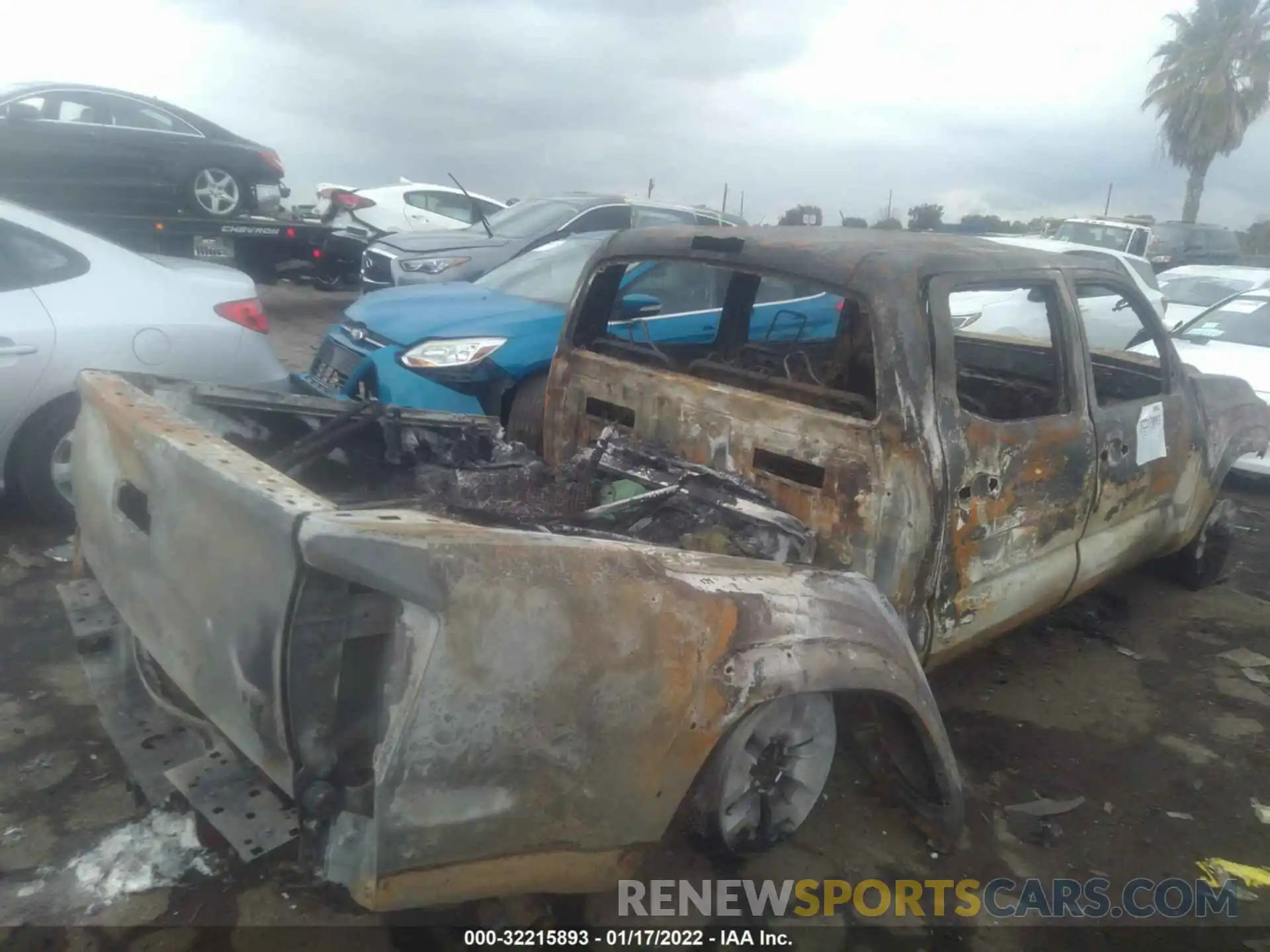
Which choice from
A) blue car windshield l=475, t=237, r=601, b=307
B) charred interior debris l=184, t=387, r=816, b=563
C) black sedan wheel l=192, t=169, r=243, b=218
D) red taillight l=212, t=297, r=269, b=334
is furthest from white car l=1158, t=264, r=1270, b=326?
black sedan wheel l=192, t=169, r=243, b=218

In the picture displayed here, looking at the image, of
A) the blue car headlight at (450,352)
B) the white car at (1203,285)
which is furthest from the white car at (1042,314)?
the blue car headlight at (450,352)

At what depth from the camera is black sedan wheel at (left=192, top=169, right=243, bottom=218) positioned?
32.3 feet

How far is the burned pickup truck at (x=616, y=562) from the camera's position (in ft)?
5.81

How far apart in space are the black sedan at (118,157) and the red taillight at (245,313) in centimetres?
591

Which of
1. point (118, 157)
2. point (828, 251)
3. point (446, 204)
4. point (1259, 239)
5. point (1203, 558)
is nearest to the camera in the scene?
point (828, 251)

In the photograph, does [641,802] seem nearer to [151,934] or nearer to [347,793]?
[347,793]

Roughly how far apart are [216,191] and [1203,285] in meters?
12.1

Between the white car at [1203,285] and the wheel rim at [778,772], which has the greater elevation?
the white car at [1203,285]

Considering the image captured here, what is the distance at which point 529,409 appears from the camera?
4887 millimetres

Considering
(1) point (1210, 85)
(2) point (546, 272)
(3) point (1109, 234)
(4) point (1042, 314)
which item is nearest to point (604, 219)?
(2) point (546, 272)

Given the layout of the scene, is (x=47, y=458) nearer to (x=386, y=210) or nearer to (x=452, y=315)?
(x=452, y=315)

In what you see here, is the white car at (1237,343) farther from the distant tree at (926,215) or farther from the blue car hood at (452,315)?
the distant tree at (926,215)

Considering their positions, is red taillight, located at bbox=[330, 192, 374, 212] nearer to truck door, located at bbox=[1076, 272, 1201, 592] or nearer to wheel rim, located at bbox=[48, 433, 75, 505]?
wheel rim, located at bbox=[48, 433, 75, 505]

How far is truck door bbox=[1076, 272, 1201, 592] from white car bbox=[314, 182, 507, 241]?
10193 mm
